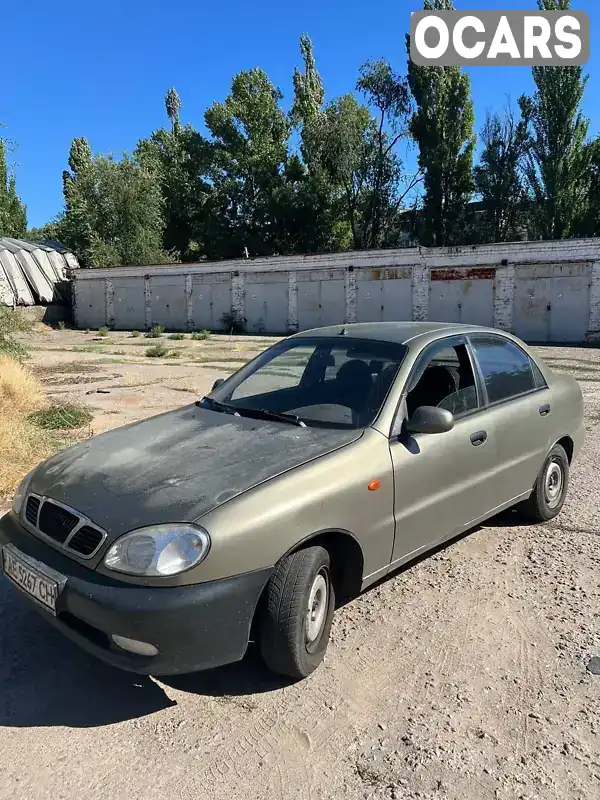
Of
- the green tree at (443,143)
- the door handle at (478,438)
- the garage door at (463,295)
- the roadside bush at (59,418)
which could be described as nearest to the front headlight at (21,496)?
the door handle at (478,438)

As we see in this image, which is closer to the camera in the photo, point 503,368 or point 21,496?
point 21,496

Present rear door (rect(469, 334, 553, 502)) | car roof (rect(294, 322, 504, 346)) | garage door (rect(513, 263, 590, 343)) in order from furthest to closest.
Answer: garage door (rect(513, 263, 590, 343)) < rear door (rect(469, 334, 553, 502)) < car roof (rect(294, 322, 504, 346))

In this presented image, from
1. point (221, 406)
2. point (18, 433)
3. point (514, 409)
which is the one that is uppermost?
point (221, 406)

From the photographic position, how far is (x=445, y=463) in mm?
3518

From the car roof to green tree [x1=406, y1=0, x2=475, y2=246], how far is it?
127ft

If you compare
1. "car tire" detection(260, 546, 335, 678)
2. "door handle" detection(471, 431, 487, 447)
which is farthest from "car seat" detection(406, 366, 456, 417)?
"car tire" detection(260, 546, 335, 678)

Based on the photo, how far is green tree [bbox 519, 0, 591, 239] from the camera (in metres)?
34.4

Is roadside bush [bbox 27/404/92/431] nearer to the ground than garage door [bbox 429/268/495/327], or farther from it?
nearer to the ground

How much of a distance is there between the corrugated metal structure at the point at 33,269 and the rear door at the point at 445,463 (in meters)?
31.5

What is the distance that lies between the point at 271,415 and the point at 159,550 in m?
1.34

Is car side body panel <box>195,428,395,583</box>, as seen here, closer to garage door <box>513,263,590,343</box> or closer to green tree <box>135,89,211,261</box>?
garage door <box>513,263,590,343</box>

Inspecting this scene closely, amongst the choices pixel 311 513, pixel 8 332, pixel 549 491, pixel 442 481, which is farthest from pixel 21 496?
pixel 8 332

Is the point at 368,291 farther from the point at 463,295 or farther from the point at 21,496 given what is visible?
the point at 21,496

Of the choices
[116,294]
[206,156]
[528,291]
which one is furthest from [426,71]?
[116,294]
